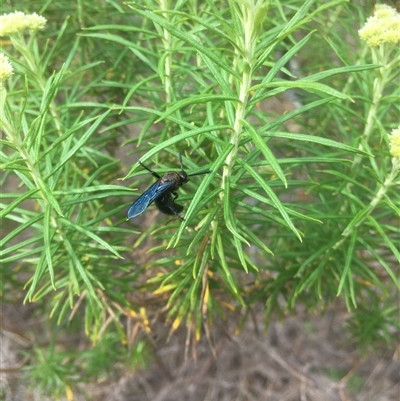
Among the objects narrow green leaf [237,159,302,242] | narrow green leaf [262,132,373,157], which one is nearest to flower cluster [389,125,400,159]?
narrow green leaf [262,132,373,157]

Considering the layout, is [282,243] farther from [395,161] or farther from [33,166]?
[33,166]

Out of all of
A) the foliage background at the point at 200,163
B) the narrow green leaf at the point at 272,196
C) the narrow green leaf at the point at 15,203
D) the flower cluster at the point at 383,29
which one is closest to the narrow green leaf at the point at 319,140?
the foliage background at the point at 200,163

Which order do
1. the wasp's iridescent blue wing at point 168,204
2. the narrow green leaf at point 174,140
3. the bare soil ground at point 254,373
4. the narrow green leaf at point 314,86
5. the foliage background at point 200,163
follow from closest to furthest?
1. the narrow green leaf at point 314,86
2. the narrow green leaf at point 174,140
3. the foliage background at point 200,163
4. the wasp's iridescent blue wing at point 168,204
5. the bare soil ground at point 254,373

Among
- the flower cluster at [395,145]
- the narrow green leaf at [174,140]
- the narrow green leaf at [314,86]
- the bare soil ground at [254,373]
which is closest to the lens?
the narrow green leaf at [314,86]

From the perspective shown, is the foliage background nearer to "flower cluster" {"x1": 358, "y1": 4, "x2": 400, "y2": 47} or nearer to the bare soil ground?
"flower cluster" {"x1": 358, "y1": 4, "x2": 400, "y2": 47}

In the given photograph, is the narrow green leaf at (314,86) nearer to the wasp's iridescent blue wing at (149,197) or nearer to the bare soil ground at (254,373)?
the wasp's iridescent blue wing at (149,197)

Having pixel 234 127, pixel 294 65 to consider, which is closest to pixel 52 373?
pixel 234 127

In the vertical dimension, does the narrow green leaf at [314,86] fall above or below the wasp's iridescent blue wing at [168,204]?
above
